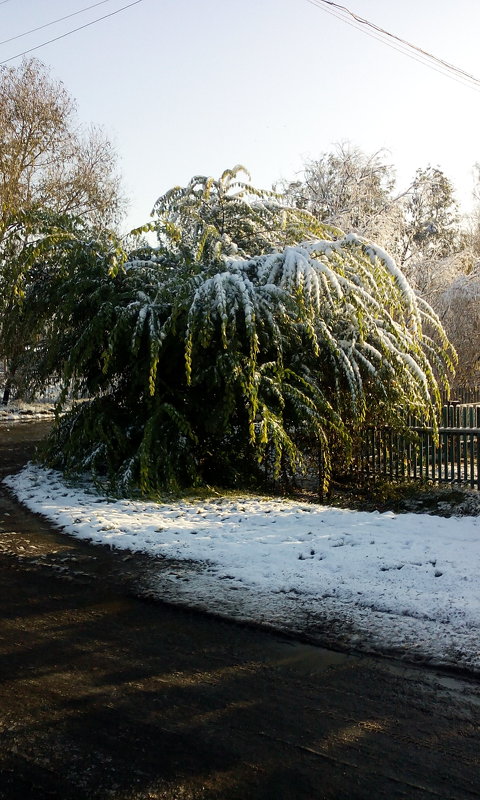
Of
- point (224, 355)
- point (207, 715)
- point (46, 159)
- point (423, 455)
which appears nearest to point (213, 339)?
point (224, 355)

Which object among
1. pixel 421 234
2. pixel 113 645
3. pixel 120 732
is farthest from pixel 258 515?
pixel 421 234

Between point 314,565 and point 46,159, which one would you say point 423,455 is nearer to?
point 314,565

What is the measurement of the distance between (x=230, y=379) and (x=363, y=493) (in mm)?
3614

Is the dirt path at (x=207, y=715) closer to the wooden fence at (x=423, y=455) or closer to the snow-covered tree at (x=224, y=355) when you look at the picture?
the snow-covered tree at (x=224, y=355)

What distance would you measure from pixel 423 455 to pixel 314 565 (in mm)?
5836

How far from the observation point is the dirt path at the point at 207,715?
2666mm

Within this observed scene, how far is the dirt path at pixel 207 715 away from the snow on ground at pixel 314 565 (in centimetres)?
34

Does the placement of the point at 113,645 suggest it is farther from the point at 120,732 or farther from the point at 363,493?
the point at 363,493

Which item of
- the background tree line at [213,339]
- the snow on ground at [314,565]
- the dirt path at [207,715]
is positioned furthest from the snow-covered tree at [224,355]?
the dirt path at [207,715]

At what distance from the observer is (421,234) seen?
34219mm

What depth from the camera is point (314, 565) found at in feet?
18.1

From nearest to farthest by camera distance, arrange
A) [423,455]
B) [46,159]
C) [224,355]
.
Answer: [224,355] → [423,455] → [46,159]

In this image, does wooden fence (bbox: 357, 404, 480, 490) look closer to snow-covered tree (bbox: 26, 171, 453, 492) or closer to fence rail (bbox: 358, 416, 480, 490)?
fence rail (bbox: 358, 416, 480, 490)

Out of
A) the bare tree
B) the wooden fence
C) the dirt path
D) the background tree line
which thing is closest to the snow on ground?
the dirt path
